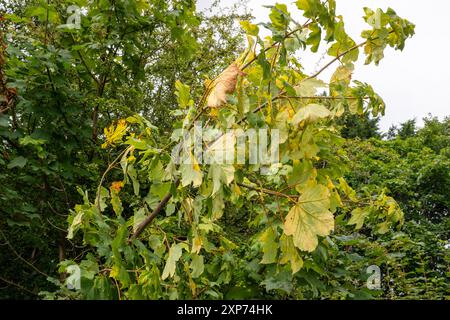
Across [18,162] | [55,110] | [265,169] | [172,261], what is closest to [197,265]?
[172,261]

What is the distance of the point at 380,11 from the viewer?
4.96 ft

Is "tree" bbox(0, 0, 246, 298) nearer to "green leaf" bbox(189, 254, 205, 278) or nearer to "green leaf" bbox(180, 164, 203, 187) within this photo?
"green leaf" bbox(189, 254, 205, 278)

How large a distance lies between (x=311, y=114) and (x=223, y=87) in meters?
0.26

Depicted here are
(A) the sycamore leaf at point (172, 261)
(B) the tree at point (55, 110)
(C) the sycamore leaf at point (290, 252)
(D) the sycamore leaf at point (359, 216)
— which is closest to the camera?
(C) the sycamore leaf at point (290, 252)

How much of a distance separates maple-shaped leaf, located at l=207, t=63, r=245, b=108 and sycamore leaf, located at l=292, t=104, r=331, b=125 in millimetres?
196

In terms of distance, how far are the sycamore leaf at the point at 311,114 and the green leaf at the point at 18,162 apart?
5.78 ft

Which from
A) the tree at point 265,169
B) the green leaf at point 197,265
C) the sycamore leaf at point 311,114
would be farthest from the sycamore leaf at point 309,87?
the green leaf at point 197,265

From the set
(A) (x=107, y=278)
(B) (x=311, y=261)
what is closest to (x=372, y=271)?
(B) (x=311, y=261)

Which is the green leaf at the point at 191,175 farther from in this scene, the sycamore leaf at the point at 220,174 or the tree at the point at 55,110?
the tree at the point at 55,110

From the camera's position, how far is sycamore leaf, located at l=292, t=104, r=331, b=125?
1255 mm

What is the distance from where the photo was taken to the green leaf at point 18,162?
2.55 meters

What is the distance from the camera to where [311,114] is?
126cm

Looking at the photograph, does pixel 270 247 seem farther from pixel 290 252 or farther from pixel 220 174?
pixel 220 174
